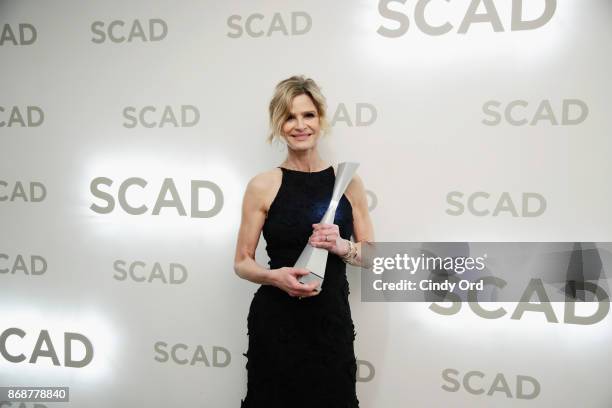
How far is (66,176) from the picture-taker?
1.62 m

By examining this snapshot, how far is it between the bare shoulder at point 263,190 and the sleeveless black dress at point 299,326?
0.8 inches

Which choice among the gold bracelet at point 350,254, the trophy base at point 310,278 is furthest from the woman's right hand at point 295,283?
the gold bracelet at point 350,254

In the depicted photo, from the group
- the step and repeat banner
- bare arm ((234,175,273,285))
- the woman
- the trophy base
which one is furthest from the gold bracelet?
the step and repeat banner

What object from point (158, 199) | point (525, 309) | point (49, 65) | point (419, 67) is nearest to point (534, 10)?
point (419, 67)

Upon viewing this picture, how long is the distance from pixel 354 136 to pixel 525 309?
0.89 meters

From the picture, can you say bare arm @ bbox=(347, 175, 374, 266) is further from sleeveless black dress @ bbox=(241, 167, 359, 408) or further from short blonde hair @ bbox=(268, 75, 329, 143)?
short blonde hair @ bbox=(268, 75, 329, 143)

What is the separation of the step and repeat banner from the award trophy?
356mm

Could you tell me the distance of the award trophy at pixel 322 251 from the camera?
3.34ft

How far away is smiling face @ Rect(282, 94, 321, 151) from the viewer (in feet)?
3.62

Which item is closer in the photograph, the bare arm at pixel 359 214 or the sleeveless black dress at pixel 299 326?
the sleeveless black dress at pixel 299 326

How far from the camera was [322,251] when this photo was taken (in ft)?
3.37

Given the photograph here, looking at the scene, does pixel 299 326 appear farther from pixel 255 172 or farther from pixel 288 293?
pixel 255 172

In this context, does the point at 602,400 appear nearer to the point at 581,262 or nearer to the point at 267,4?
the point at 581,262

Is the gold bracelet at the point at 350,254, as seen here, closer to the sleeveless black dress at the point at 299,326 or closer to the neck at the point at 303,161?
the sleeveless black dress at the point at 299,326
